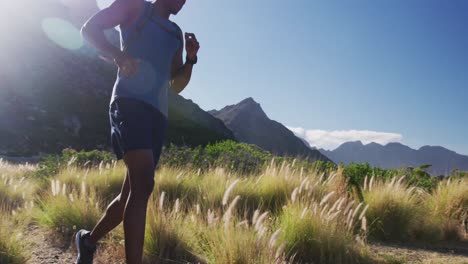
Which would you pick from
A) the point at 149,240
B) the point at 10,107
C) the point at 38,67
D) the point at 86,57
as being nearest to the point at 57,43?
the point at 86,57

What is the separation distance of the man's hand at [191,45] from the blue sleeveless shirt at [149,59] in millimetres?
340

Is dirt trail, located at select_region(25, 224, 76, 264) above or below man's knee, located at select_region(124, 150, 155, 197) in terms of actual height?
below

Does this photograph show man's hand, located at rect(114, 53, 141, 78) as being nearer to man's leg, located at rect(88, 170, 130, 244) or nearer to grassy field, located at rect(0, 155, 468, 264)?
man's leg, located at rect(88, 170, 130, 244)

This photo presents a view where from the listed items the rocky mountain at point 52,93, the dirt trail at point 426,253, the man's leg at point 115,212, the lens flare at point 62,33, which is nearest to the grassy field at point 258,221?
the dirt trail at point 426,253

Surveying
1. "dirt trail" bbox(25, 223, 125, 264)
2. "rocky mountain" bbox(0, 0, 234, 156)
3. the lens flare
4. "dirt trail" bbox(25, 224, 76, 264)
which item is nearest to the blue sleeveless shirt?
"dirt trail" bbox(25, 223, 125, 264)

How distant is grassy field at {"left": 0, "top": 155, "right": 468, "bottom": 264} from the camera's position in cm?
321

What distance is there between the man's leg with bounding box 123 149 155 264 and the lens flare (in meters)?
90.8

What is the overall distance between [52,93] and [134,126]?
7335 centimetres

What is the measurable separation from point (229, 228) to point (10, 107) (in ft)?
210

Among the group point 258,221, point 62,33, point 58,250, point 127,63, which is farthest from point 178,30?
point 62,33

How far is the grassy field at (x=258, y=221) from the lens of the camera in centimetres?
321

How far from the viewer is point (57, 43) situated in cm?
8488

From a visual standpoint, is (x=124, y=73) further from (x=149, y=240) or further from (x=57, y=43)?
(x=57, y=43)

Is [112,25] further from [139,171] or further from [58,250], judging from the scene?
[58,250]
